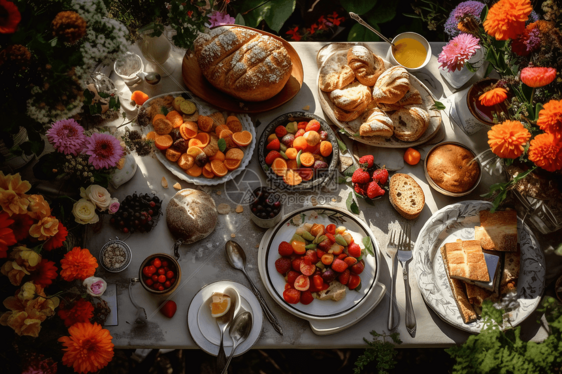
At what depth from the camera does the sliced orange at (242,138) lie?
6.21ft

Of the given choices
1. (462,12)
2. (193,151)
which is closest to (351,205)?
(193,151)

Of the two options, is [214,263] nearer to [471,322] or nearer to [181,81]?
[181,81]

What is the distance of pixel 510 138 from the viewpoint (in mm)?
1399

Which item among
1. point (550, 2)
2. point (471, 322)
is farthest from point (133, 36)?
point (471, 322)

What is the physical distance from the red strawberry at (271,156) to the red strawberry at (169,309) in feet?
2.66

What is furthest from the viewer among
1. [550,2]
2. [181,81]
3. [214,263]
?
[181,81]

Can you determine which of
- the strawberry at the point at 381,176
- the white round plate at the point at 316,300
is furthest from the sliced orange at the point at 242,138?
the strawberry at the point at 381,176

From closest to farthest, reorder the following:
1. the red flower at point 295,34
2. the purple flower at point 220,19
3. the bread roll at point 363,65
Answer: the bread roll at point 363,65, the purple flower at point 220,19, the red flower at point 295,34

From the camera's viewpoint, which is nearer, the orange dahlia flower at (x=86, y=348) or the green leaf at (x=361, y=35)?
the orange dahlia flower at (x=86, y=348)

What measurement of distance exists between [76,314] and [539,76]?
1.94 meters

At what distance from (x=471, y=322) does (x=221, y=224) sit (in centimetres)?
126

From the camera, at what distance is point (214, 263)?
1.79 metres

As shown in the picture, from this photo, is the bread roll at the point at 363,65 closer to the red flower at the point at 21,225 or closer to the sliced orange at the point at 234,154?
the sliced orange at the point at 234,154

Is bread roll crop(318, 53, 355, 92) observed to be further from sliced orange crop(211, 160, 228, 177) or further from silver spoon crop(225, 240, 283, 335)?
silver spoon crop(225, 240, 283, 335)
